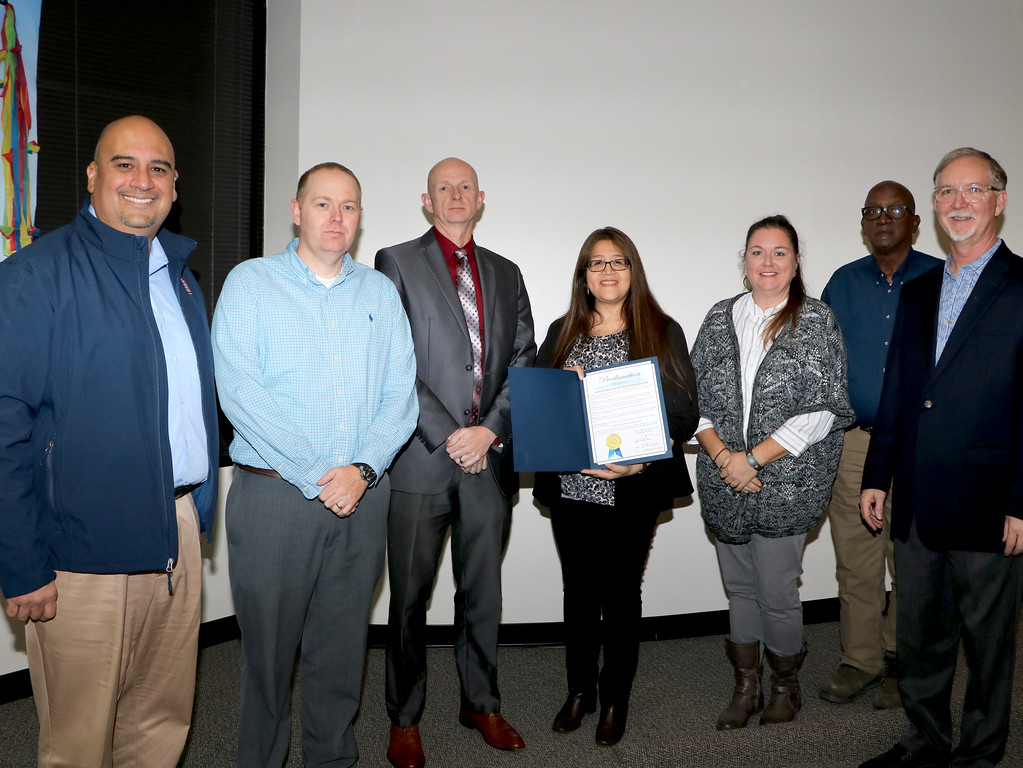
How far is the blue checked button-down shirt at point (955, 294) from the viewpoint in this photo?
7.99 ft

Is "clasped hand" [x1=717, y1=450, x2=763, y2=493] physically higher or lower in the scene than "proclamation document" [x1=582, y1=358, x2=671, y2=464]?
lower

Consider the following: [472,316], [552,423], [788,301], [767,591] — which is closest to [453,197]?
[472,316]

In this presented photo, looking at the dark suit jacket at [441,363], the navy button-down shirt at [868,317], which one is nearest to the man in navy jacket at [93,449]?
the dark suit jacket at [441,363]

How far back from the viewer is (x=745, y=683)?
2.89 metres

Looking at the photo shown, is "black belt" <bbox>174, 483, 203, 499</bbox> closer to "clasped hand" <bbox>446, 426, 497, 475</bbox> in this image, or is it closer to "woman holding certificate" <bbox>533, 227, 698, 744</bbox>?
"clasped hand" <bbox>446, 426, 497, 475</bbox>

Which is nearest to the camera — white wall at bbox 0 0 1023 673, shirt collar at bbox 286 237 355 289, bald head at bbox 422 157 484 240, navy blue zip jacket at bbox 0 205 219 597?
navy blue zip jacket at bbox 0 205 219 597

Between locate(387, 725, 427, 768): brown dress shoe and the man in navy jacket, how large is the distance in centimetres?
93

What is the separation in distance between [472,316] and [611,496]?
82cm

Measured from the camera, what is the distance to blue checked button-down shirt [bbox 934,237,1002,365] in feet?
7.99

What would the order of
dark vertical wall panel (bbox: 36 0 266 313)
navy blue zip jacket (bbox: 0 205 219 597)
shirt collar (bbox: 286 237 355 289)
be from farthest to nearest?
dark vertical wall panel (bbox: 36 0 266 313) < shirt collar (bbox: 286 237 355 289) < navy blue zip jacket (bbox: 0 205 219 597)

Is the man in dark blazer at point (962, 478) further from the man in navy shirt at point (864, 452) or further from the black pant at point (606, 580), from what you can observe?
the black pant at point (606, 580)

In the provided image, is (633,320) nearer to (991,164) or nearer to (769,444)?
(769,444)

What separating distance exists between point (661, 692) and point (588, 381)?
1.50 meters

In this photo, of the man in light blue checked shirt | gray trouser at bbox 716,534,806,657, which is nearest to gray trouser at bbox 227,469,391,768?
the man in light blue checked shirt
